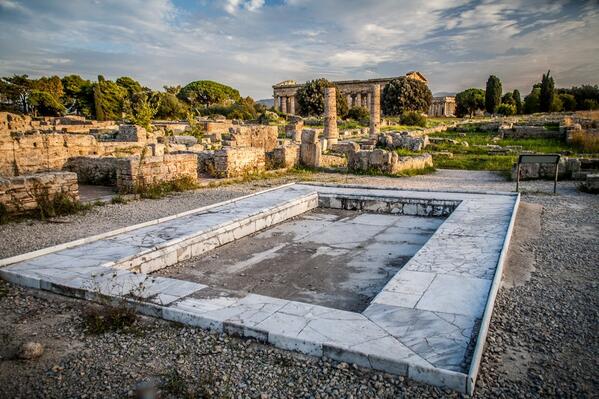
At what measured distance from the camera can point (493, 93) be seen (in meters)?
74.6

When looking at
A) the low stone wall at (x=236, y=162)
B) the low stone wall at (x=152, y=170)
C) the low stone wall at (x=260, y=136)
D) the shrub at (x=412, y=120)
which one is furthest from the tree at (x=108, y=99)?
the low stone wall at (x=152, y=170)

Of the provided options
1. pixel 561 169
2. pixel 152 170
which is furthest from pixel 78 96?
pixel 561 169

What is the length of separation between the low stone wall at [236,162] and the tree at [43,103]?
44.3 meters

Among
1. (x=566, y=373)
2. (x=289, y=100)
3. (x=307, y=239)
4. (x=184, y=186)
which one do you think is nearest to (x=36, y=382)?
(x=566, y=373)

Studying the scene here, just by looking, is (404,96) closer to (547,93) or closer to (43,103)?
(547,93)

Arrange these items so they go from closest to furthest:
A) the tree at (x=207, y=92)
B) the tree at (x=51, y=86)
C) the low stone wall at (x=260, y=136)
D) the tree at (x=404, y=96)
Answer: the low stone wall at (x=260, y=136)
the tree at (x=51, y=86)
the tree at (x=404, y=96)
the tree at (x=207, y=92)

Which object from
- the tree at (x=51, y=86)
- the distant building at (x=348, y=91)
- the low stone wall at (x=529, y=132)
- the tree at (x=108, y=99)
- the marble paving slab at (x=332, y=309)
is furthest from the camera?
the distant building at (x=348, y=91)

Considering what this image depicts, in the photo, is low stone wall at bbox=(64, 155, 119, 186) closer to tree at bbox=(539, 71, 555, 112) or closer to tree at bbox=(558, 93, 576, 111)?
tree at bbox=(539, 71, 555, 112)

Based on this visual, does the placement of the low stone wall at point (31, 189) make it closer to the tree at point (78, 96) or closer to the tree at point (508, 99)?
the tree at point (78, 96)

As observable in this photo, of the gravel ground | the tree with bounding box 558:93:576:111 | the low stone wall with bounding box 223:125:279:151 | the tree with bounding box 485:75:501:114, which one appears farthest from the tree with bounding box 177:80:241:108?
the gravel ground

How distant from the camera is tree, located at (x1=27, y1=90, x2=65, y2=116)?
4947cm

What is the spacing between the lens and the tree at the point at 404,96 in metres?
67.0

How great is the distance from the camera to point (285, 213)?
8414mm

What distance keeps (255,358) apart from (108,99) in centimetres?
5600
